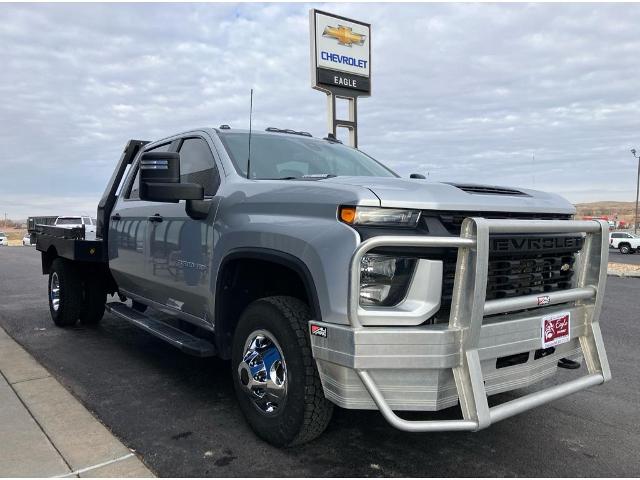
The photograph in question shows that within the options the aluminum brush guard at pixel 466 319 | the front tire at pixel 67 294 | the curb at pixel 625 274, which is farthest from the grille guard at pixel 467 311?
the curb at pixel 625 274

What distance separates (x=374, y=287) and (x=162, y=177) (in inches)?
63.8

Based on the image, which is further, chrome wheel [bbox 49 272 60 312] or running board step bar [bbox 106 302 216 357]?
chrome wheel [bbox 49 272 60 312]

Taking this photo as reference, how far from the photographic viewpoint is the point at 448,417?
12.3ft

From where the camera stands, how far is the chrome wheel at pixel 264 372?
323 cm

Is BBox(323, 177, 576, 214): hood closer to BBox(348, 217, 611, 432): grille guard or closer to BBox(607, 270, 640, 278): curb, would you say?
BBox(348, 217, 611, 432): grille guard

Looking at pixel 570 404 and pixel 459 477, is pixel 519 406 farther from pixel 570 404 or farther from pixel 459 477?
pixel 570 404

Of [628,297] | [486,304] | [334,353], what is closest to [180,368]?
[334,353]

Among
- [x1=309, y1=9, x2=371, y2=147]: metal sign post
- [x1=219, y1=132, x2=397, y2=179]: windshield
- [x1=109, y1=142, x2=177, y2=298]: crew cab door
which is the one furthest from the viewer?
[x1=309, y1=9, x2=371, y2=147]: metal sign post

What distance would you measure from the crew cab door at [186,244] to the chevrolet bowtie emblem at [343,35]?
12.0 meters

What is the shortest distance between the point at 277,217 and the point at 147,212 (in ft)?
7.11

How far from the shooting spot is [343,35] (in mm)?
15867

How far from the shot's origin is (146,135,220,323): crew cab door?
3996 millimetres

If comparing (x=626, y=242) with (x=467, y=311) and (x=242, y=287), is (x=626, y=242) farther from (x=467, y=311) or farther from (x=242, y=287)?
(x=467, y=311)

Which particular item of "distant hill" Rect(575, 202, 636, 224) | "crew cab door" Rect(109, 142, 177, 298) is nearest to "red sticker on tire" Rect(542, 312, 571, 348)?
"crew cab door" Rect(109, 142, 177, 298)
